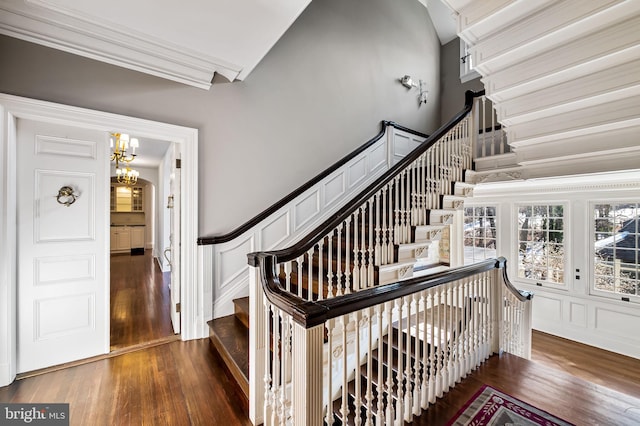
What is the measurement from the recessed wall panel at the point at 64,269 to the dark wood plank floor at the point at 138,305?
2.37 ft

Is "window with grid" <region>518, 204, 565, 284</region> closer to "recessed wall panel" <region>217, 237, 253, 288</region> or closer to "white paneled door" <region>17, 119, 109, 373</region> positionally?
"recessed wall panel" <region>217, 237, 253, 288</region>

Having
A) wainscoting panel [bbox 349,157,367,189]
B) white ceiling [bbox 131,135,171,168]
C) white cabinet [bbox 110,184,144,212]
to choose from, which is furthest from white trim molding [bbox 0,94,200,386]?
white cabinet [bbox 110,184,144,212]

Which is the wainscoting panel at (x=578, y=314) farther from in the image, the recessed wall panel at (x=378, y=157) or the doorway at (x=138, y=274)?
the doorway at (x=138, y=274)

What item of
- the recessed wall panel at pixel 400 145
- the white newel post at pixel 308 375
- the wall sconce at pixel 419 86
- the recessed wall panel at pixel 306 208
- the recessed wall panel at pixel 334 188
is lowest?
the white newel post at pixel 308 375

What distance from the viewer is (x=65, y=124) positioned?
215 cm

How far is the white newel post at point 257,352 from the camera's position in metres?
1.58

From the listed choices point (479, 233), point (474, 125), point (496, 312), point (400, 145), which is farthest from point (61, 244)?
point (479, 233)

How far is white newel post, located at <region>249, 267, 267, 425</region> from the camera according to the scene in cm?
158

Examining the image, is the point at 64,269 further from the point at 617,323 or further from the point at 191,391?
the point at 617,323

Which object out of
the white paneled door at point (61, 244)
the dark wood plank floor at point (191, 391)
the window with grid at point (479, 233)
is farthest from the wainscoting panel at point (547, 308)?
the white paneled door at point (61, 244)

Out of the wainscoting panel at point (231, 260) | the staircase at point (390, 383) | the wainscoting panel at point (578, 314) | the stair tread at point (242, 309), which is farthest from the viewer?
the wainscoting panel at point (578, 314)

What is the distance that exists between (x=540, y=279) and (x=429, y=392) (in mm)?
Result: 4325

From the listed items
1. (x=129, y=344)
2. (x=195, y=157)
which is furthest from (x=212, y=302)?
(x=195, y=157)

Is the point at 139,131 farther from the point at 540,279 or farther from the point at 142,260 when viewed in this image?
the point at 540,279
